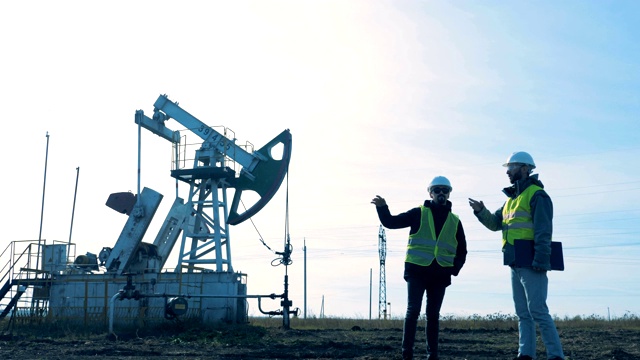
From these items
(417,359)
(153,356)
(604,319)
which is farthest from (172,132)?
(417,359)

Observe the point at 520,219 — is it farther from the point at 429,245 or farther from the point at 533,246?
the point at 429,245

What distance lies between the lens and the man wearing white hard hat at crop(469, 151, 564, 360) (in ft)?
27.5

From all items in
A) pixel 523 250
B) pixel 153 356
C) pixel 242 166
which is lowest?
pixel 153 356

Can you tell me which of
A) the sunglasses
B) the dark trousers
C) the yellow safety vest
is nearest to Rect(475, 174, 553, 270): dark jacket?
the yellow safety vest

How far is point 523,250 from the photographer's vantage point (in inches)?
337

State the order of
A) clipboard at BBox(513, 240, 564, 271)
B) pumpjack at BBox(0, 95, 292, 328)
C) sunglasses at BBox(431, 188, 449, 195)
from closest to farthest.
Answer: clipboard at BBox(513, 240, 564, 271) → sunglasses at BBox(431, 188, 449, 195) → pumpjack at BBox(0, 95, 292, 328)

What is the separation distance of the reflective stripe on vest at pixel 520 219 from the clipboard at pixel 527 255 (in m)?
0.07

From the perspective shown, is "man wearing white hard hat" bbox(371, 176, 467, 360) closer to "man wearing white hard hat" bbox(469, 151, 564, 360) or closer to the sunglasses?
the sunglasses

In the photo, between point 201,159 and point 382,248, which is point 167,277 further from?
point 382,248

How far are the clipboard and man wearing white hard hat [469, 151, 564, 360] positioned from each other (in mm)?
36

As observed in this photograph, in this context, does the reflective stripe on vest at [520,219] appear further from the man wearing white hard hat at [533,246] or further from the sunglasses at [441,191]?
the sunglasses at [441,191]

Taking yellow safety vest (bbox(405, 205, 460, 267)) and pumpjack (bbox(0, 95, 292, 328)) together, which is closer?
Answer: yellow safety vest (bbox(405, 205, 460, 267))

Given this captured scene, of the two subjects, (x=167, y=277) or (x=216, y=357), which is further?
(x=167, y=277)

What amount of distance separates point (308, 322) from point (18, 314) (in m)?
9.00
